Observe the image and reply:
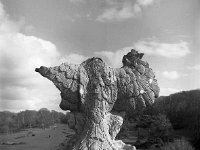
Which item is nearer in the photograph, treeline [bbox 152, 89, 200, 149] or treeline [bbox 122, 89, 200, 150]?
treeline [bbox 122, 89, 200, 150]

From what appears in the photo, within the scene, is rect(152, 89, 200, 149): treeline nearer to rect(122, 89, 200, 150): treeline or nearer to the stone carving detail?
rect(122, 89, 200, 150): treeline

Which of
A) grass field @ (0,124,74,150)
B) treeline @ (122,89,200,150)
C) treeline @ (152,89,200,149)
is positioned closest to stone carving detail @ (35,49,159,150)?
grass field @ (0,124,74,150)

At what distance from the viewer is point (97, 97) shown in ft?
26.4

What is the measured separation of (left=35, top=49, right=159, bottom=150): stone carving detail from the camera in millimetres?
7988

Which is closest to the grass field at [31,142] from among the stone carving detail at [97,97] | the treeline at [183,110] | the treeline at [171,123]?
the treeline at [171,123]

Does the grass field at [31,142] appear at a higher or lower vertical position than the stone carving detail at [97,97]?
lower

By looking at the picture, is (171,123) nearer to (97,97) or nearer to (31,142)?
(31,142)

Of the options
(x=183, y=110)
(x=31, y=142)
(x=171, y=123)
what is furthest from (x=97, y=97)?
(x=183, y=110)

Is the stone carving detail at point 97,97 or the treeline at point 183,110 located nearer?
the stone carving detail at point 97,97

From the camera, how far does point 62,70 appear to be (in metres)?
8.28

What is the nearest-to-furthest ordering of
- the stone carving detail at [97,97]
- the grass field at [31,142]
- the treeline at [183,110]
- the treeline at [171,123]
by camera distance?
the stone carving detail at [97,97]
the grass field at [31,142]
the treeline at [171,123]
the treeline at [183,110]

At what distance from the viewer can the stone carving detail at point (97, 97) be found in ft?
26.2

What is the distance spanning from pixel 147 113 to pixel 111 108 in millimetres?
25300

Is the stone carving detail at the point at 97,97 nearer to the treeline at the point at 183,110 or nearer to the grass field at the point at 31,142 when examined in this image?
the grass field at the point at 31,142
